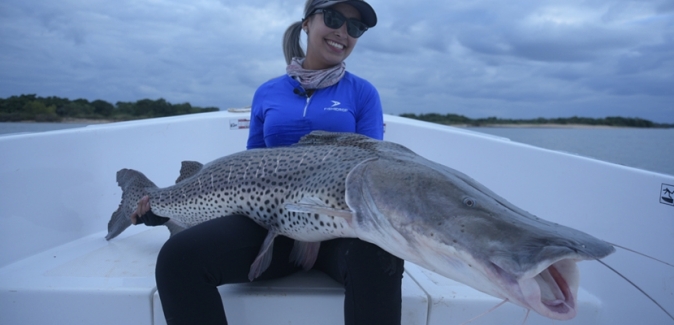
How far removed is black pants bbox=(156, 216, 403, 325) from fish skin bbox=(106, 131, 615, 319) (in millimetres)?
100

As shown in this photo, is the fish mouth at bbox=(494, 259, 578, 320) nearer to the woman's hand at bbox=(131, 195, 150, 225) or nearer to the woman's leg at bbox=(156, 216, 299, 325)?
the woman's leg at bbox=(156, 216, 299, 325)

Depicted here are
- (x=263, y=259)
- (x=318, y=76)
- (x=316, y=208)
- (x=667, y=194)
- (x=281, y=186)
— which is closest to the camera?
(x=316, y=208)

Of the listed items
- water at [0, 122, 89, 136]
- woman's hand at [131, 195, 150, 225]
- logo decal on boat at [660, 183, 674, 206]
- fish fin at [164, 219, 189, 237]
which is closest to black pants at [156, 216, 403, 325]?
fish fin at [164, 219, 189, 237]

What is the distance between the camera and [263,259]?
208 cm

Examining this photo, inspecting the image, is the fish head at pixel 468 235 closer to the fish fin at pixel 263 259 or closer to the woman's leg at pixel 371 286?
the woman's leg at pixel 371 286

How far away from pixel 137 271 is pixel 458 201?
6.08ft

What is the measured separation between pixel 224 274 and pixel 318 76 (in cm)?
149

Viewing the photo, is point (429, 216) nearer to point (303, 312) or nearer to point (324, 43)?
point (303, 312)

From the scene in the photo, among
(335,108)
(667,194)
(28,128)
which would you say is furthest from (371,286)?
(28,128)

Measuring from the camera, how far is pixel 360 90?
2990 mm

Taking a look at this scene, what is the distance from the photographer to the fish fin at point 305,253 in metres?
2.25

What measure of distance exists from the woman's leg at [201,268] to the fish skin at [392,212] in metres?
0.10

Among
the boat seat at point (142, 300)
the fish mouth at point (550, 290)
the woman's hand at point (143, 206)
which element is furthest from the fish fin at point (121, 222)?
the fish mouth at point (550, 290)

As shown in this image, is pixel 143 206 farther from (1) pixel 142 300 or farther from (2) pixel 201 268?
(2) pixel 201 268
